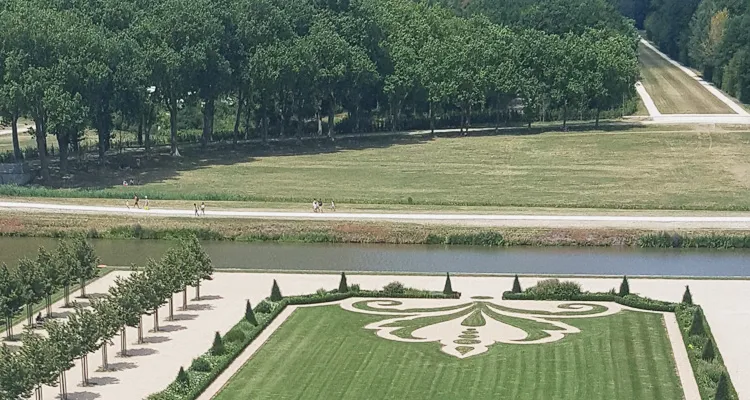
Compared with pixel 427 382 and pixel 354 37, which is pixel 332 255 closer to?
pixel 427 382

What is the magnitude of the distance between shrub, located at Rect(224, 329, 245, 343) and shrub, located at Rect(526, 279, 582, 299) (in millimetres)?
19336

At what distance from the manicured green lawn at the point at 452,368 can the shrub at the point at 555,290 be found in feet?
20.1

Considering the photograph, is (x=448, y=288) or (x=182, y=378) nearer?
(x=182, y=378)

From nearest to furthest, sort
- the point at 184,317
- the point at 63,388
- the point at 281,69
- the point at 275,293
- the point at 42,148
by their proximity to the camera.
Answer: the point at 63,388 < the point at 184,317 < the point at 275,293 < the point at 42,148 < the point at 281,69

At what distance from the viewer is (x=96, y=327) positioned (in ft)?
210

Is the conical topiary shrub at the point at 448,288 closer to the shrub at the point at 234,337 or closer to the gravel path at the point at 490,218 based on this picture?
the shrub at the point at 234,337

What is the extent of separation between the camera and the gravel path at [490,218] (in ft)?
342

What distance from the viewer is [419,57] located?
546 ft

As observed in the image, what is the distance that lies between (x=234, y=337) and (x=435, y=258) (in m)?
29.2

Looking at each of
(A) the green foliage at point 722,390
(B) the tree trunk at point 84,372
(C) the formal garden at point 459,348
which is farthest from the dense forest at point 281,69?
(A) the green foliage at point 722,390

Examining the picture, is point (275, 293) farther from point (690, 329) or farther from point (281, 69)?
point (281, 69)

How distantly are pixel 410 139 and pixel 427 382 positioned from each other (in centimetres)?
9930

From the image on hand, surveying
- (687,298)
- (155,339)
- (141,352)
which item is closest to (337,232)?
(687,298)

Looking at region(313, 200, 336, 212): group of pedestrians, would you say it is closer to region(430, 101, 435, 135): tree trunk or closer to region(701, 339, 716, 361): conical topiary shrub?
region(701, 339, 716, 361): conical topiary shrub
